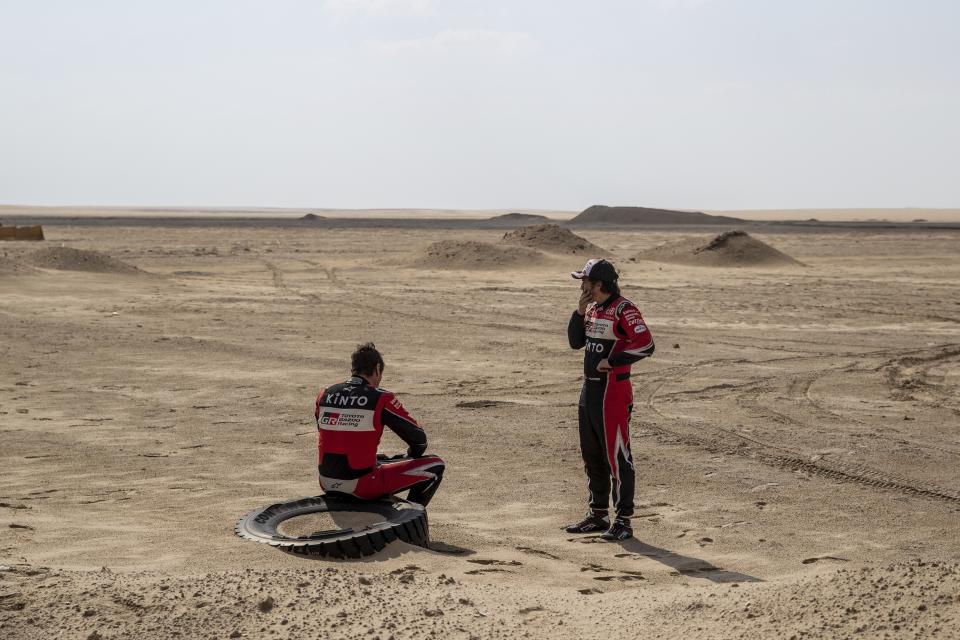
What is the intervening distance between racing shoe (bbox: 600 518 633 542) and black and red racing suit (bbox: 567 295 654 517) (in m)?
0.06

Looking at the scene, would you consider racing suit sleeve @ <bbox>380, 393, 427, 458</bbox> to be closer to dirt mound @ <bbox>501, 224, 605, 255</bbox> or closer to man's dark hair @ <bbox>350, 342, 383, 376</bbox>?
man's dark hair @ <bbox>350, 342, 383, 376</bbox>

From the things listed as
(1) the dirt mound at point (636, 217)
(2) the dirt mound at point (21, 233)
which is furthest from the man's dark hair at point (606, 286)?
(1) the dirt mound at point (636, 217)

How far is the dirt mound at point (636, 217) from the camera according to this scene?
105 metres

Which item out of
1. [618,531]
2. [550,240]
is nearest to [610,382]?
[618,531]

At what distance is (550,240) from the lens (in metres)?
40.6

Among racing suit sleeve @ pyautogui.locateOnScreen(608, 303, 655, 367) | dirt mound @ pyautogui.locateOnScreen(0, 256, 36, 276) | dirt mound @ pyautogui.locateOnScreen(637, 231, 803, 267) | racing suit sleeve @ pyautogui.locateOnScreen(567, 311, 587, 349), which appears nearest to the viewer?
racing suit sleeve @ pyautogui.locateOnScreen(608, 303, 655, 367)

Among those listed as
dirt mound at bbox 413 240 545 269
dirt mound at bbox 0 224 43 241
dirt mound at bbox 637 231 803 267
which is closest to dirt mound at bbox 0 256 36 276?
dirt mound at bbox 413 240 545 269

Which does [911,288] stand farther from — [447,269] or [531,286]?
[447,269]

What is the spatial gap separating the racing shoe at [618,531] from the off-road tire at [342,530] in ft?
4.26

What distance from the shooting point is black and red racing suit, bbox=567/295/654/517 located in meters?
7.55

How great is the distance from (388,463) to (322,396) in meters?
0.68

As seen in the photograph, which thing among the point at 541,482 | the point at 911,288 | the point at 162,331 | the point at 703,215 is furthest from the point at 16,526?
the point at 703,215

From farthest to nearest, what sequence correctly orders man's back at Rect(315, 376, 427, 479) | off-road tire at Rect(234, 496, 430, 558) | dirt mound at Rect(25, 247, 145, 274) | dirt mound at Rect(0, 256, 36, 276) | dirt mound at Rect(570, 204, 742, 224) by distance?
dirt mound at Rect(570, 204, 742, 224)
dirt mound at Rect(25, 247, 145, 274)
dirt mound at Rect(0, 256, 36, 276)
man's back at Rect(315, 376, 427, 479)
off-road tire at Rect(234, 496, 430, 558)

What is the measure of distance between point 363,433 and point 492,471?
2.59 m
